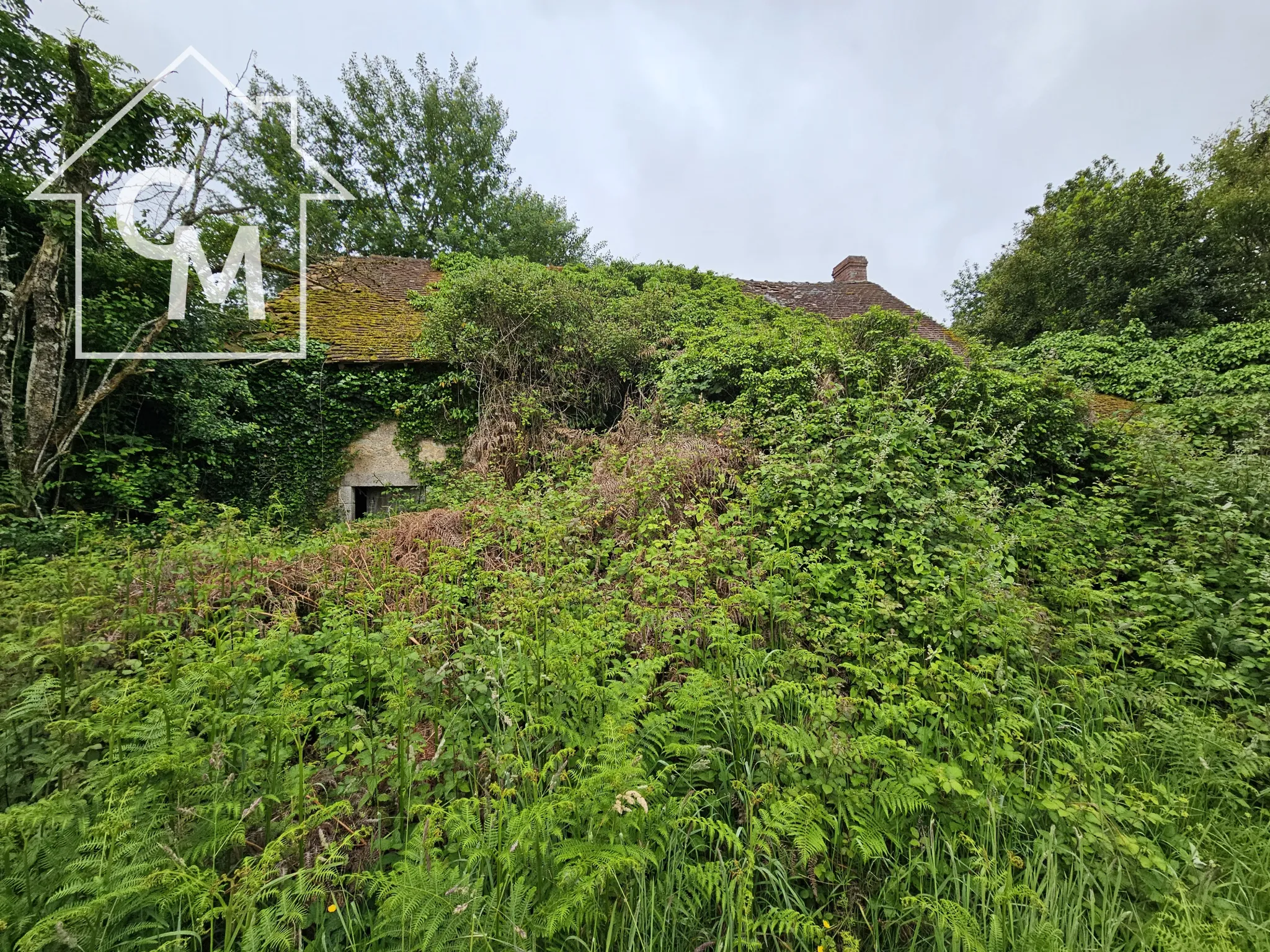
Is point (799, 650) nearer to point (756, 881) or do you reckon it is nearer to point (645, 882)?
point (756, 881)

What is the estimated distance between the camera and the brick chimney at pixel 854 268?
16.6 metres

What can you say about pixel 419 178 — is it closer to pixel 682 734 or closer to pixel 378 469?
pixel 378 469

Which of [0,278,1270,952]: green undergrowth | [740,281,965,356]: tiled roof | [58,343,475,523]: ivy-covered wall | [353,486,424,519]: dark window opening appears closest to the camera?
[0,278,1270,952]: green undergrowth

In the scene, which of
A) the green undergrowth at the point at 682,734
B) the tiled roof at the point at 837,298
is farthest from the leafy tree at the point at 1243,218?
the green undergrowth at the point at 682,734

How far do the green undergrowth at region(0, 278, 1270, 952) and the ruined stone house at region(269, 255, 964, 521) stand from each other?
4494 mm

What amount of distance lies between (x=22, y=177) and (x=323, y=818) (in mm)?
9704

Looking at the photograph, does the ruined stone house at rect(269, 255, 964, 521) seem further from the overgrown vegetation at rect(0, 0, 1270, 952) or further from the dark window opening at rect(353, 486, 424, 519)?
the overgrown vegetation at rect(0, 0, 1270, 952)

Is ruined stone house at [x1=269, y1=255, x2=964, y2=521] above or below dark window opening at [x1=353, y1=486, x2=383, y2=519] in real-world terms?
above

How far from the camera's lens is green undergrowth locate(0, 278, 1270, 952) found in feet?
5.11

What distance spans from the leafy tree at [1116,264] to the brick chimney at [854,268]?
7009 millimetres

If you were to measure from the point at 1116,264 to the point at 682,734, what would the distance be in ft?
73.3

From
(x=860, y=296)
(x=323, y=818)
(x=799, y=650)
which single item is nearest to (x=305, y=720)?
(x=323, y=818)

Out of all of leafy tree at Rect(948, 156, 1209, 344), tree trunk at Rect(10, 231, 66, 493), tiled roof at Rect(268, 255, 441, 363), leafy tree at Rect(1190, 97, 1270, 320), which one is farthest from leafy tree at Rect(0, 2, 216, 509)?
leafy tree at Rect(1190, 97, 1270, 320)

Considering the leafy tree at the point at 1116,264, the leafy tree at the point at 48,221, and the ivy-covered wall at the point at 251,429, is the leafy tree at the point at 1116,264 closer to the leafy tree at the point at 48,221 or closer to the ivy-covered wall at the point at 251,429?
the ivy-covered wall at the point at 251,429
